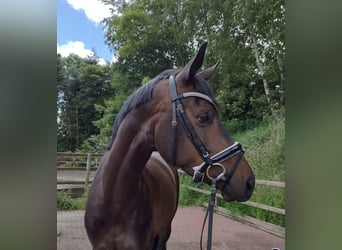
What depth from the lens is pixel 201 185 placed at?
3.89 feet

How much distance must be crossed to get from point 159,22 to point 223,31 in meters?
0.25

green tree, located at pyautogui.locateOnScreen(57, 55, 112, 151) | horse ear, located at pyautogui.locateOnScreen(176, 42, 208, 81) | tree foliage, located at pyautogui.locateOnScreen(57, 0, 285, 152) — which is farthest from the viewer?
tree foliage, located at pyautogui.locateOnScreen(57, 0, 285, 152)

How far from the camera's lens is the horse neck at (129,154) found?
0.91m

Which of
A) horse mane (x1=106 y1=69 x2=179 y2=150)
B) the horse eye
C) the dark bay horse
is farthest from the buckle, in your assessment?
horse mane (x1=106 y1=69 x2=179 y2=150)

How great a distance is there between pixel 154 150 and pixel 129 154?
0.25 feet

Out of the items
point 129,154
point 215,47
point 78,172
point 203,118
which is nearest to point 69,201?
point 78,172

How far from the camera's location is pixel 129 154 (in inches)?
36.5

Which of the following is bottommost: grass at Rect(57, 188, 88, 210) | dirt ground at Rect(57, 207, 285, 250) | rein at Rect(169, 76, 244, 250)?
dirt ground at Rect(57, 207, 285, 250)

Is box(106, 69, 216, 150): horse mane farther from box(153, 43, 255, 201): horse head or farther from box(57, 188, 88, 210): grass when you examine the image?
box(57, 188, 88, 210): grass

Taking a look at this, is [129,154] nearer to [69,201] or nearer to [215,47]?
[69,201]

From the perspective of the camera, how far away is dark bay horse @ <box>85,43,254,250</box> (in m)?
0.86
